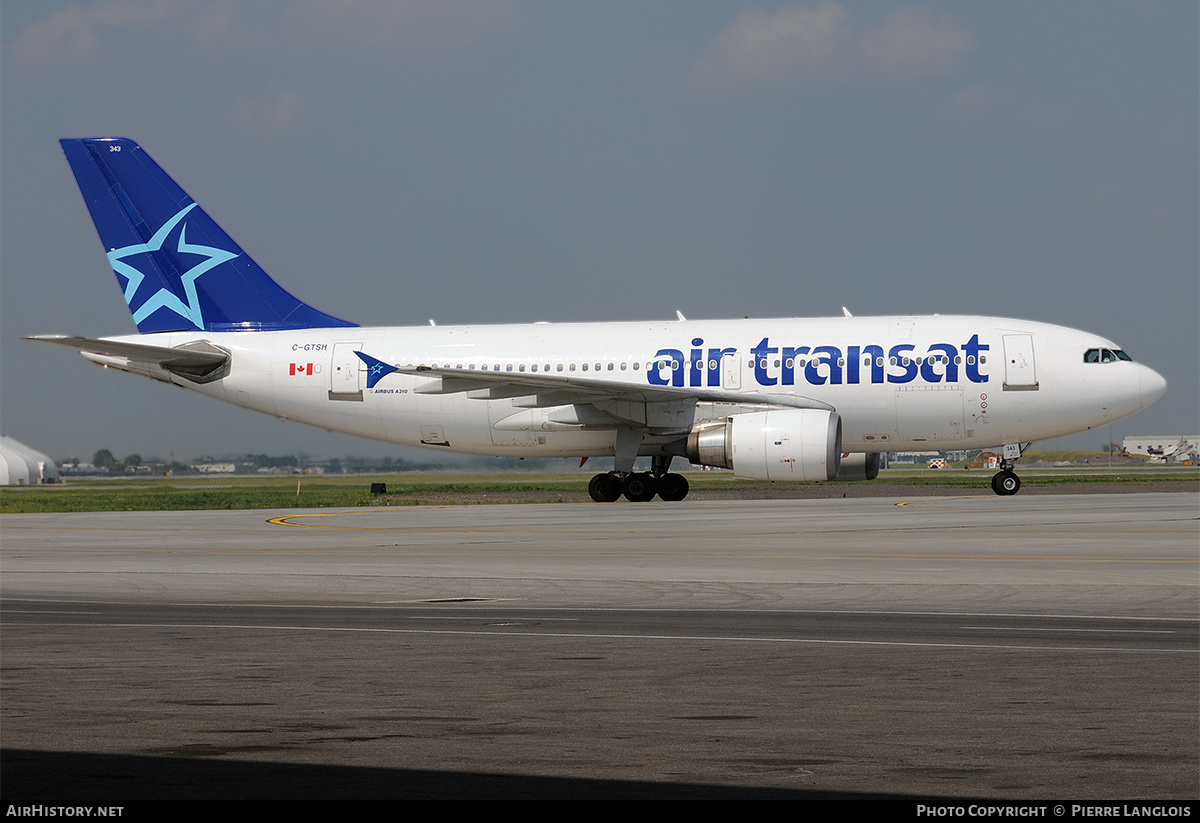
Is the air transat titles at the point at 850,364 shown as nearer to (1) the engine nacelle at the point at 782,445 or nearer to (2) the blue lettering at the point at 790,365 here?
(2) the blue lettering at the point at 790,365

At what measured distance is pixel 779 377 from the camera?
1179 inches

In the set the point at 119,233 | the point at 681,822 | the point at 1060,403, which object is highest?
the point at 119,233

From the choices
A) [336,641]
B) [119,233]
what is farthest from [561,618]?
[119,233]

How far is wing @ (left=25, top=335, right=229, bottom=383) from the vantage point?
3219cm

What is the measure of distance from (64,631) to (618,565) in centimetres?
695

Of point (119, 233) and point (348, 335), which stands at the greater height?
point (119, 233)

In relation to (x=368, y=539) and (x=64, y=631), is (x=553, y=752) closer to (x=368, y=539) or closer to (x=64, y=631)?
(x=64, y=631)

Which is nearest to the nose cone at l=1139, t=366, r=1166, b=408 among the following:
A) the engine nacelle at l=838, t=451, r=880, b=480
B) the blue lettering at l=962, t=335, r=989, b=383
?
the blue lettering at l=962, t=335, r=989, b=383

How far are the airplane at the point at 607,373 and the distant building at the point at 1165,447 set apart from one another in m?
85.9

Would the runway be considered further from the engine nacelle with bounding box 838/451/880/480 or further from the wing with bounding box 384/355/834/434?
the engine nacelle with bounding box 838/451/880/480

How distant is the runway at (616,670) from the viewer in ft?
18.8

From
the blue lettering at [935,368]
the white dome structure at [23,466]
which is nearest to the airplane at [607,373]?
the blue lettering at [935,368]

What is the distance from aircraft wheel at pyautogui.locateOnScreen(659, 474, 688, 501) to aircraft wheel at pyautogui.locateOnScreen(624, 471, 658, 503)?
17 centimetres

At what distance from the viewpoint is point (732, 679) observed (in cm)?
817
